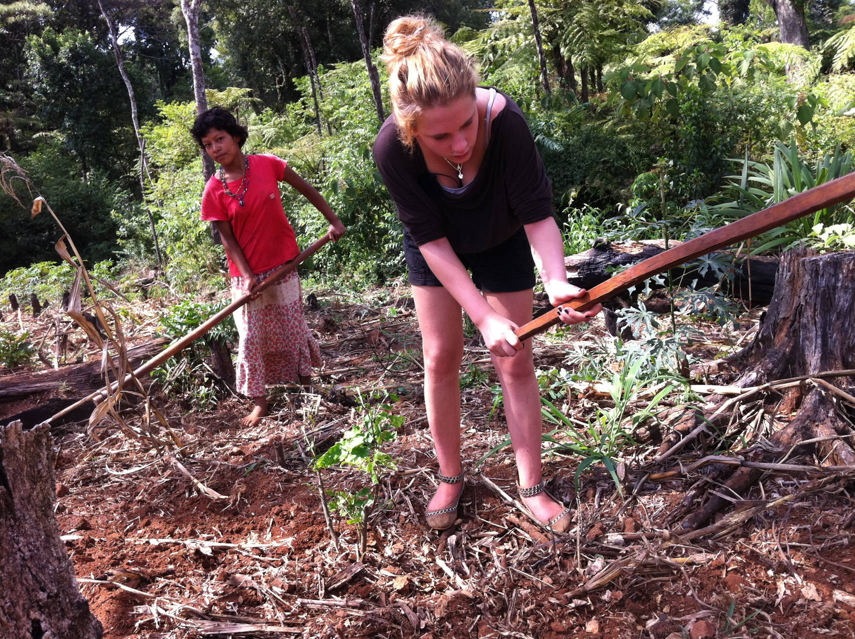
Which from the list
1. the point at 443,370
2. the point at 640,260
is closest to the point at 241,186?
the point at 443,370

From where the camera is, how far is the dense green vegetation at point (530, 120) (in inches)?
219

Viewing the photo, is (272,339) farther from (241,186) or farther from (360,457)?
(360,457)

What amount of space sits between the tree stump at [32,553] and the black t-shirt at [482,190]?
3.60ft

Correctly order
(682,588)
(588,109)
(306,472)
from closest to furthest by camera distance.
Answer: (682,588) → (306,472) → (588,109)

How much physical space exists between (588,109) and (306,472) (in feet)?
22.2

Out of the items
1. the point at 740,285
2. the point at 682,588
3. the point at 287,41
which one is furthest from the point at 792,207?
the point at 287,41

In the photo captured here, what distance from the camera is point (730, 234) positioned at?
1347 mm

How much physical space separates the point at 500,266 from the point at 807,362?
125 cm

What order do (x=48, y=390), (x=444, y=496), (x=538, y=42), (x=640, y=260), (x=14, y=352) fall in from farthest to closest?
(x=538, y=42) → (x=14, y=352) → (x=640, y=260) → (x=48, y=390) → (x=444, y=496)

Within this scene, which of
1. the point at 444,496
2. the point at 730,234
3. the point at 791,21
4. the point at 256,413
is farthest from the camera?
the point at 791,21

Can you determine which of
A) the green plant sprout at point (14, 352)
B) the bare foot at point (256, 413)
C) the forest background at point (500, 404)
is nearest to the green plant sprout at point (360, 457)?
the forest background at point (500, 404)

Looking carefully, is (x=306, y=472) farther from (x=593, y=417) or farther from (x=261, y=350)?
(x=593, y=417)

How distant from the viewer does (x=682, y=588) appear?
5.85ft

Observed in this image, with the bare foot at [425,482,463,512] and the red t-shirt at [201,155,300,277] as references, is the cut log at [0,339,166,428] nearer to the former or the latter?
the red t-shirt at [201,155,300,277]
